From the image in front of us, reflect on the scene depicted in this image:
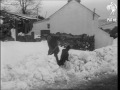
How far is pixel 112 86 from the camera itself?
7.42 metres

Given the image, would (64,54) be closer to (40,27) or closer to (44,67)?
(44,67)

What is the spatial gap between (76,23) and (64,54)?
3.82 metres

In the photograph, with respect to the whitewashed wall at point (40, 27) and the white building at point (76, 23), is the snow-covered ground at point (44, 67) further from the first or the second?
the whitewashed wall at point (40, 27)

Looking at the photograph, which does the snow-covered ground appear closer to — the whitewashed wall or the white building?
the white building

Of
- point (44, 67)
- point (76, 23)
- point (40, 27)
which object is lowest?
point (44, 67)

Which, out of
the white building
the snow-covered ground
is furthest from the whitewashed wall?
the snow-covered ground

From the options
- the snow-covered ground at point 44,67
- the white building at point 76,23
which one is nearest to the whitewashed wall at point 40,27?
the white building at point 76,23

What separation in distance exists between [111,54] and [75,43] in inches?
71.2

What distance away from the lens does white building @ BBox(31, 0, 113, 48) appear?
11477 mm

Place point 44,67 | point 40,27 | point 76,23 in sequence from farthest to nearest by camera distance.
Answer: point 76,23 < point 40,27 < point 44,67

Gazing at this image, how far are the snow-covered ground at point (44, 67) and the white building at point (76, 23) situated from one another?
3.46ft

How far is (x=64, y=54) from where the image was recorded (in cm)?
950

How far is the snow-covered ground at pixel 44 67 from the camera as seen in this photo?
734 cm

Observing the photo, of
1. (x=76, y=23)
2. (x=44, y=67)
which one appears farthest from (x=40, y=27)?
(x=44, y=67)
